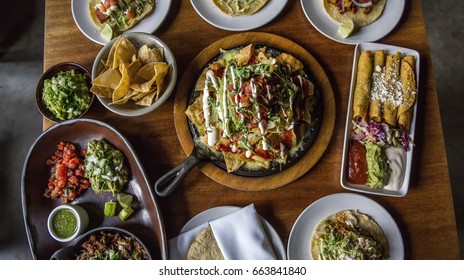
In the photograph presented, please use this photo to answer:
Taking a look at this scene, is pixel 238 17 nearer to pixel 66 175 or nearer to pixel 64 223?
pixel 66 175

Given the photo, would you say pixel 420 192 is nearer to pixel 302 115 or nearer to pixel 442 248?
pixel 442 248

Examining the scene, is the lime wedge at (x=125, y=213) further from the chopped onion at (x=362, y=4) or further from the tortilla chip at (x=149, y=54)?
the chopped onion at (x=362, y=4)

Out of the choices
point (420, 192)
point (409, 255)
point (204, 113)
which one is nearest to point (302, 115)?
point (204, 113)

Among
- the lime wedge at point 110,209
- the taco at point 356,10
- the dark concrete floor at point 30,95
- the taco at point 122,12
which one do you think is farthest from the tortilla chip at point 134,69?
the dark concrete floor at point 30,95

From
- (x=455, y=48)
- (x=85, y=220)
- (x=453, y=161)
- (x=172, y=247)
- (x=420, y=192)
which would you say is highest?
(x=455, y=48)
